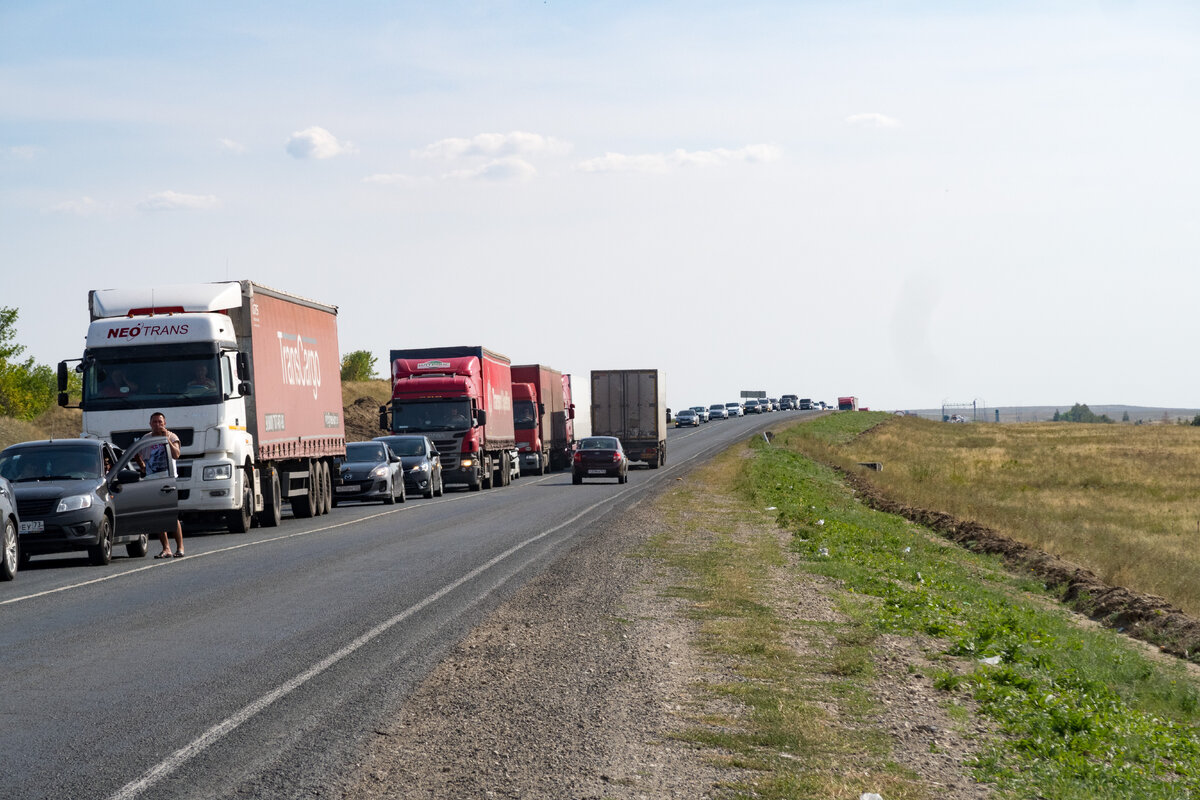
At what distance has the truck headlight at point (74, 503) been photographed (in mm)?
16922

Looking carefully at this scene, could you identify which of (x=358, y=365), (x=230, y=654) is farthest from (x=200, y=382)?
(x=358, y=365)

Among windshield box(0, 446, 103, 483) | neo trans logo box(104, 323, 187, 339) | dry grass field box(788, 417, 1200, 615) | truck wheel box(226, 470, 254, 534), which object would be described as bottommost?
dry grass field box(788, 417, 1200, 615)

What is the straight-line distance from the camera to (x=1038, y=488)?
43469mm

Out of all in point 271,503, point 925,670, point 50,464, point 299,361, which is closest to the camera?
point 925,670

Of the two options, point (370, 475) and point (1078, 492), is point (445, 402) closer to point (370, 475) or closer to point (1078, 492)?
point (370, 475)

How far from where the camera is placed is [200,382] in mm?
21906

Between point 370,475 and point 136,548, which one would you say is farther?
point 370,475

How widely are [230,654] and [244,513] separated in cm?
1407

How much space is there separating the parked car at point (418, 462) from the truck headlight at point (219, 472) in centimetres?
1270

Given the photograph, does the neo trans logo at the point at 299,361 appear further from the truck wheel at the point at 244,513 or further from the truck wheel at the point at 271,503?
the truck wheel at the point at 244,513

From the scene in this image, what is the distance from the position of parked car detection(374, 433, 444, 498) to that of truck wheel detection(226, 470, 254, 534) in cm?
1119

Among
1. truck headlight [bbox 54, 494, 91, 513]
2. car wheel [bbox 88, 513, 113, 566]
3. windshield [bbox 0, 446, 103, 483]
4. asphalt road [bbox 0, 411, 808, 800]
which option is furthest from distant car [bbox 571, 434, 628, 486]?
truck headlight [bbox 54, 494, 91, 513]

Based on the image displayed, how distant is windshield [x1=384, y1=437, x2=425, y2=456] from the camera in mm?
36219

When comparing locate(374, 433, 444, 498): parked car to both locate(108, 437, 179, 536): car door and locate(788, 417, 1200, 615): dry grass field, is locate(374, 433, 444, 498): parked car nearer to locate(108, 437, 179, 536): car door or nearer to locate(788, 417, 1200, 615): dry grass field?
locate(788, 417, 1200, 615): dry grass field
